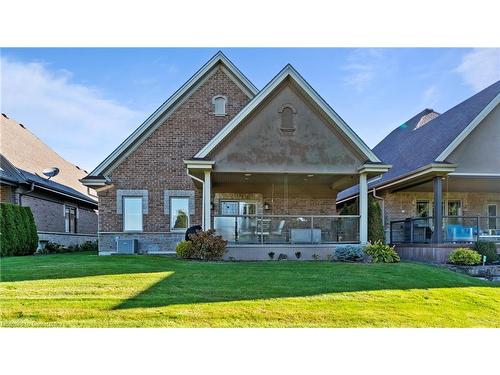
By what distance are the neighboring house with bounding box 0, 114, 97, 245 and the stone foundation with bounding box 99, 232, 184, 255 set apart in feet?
10.1

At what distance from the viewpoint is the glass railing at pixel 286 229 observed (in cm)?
1405

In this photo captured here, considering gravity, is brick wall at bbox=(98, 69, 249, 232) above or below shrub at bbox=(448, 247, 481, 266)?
above

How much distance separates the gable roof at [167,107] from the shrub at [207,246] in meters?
6.16

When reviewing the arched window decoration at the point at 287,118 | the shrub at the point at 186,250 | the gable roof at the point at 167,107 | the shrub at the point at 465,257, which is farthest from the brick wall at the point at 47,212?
the shrub at the point at 465,257

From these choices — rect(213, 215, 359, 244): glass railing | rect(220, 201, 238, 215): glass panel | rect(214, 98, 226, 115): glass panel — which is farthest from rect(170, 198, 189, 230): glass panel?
rect(214, 98, 226, 115): glass panel

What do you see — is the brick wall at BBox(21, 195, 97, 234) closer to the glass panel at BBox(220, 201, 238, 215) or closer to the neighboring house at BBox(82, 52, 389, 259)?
the neighboring house at BBox(82, 52, 389, 259)

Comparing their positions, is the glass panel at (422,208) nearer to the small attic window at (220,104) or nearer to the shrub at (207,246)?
the small attic window at (220,104)

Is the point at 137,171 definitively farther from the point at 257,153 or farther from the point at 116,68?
the point at 257,153

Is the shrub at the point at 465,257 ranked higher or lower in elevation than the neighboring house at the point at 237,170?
lower

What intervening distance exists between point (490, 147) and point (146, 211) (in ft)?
45.6

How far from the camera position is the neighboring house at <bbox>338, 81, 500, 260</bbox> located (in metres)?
14.9

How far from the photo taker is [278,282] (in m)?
9.17

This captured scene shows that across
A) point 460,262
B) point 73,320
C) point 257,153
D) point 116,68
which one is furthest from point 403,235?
point 73,320

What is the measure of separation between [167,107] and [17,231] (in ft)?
27.1
